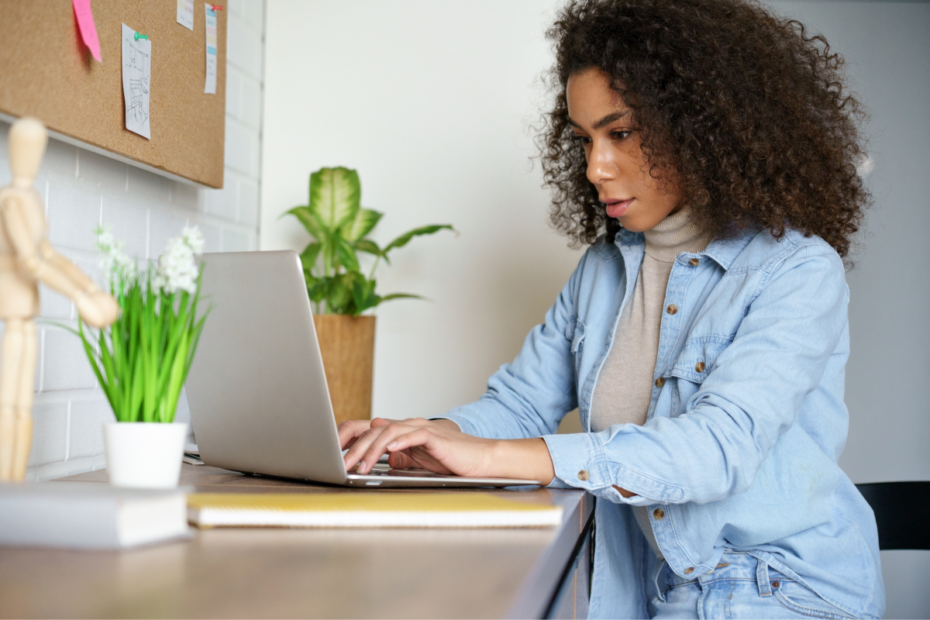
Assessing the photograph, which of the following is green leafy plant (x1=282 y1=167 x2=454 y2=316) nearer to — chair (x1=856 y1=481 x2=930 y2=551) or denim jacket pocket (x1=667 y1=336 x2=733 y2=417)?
denim jacket pocket (x1=667 y1=336 x2=733 y2=417)

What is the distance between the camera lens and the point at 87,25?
126cm

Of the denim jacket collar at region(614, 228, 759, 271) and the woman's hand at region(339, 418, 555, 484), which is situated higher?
the denim jacket collar at region(614, 228, 759, 271)

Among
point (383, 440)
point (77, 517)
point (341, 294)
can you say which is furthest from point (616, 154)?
point (77, 517)

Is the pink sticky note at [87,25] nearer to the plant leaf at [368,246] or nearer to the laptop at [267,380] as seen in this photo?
the laptop at [267,380]

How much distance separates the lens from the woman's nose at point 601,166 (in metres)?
1.29

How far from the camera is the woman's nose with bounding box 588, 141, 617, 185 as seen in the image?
129cm

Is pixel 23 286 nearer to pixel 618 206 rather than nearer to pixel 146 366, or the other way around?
pixel 146 366

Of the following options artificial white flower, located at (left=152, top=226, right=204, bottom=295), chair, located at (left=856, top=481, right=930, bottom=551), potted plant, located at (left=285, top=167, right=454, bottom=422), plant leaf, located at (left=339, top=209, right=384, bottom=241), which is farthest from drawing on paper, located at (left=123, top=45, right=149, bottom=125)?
chair, located at (left=856, top=481, right=930, bottom=551)

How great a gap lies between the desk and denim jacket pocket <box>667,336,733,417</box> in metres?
0.49

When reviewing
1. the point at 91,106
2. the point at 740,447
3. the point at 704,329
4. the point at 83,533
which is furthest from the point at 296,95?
the point at 83,533

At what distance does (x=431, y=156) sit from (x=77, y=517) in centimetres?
168

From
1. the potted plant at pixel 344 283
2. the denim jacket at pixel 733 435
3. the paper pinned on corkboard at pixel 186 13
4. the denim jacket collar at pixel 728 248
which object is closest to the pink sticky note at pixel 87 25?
the paper pinned on corkboard at pixel 186 13

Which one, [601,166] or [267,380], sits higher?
[601,166]

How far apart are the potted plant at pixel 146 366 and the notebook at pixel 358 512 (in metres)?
0.06
